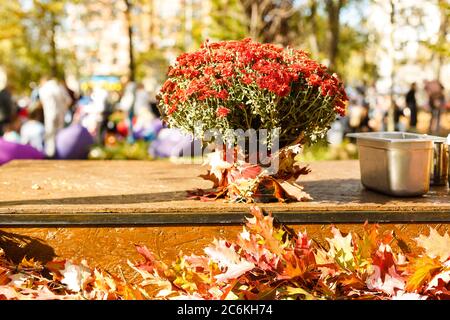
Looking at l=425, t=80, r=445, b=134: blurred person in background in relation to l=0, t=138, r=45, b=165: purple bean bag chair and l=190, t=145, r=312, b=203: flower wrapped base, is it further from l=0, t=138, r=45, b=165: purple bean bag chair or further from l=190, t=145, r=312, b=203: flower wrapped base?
l=190, t=145, r=312, b=203: flower wrapped base

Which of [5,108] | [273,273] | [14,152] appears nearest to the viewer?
[273,273]

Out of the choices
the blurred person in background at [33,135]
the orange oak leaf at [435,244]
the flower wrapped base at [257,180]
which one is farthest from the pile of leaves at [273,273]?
the blurred person in background at [33,135]

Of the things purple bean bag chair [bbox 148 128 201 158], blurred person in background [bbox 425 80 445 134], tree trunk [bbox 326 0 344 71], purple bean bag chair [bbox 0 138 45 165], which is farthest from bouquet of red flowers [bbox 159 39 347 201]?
blurred person in background [bbox 425 80 445 134]

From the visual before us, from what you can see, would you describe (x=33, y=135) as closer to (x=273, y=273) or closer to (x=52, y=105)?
(x=52, y=105)

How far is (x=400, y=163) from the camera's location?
3.76 m

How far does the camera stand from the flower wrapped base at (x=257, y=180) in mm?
3627

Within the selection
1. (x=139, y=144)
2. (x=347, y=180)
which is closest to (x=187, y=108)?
(x=347, y=180)

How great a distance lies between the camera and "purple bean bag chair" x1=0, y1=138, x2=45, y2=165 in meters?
7.90

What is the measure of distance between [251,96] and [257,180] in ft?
1.44

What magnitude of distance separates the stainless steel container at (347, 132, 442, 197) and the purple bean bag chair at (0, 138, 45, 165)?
5105mm

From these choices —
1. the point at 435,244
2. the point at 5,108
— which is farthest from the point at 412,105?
the point at 435,244

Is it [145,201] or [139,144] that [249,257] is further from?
[139,144]

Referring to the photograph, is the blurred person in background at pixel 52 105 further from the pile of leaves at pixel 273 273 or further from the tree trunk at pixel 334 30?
the pile of leaves at pixel 273 273

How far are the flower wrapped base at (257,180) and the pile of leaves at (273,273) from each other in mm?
376
